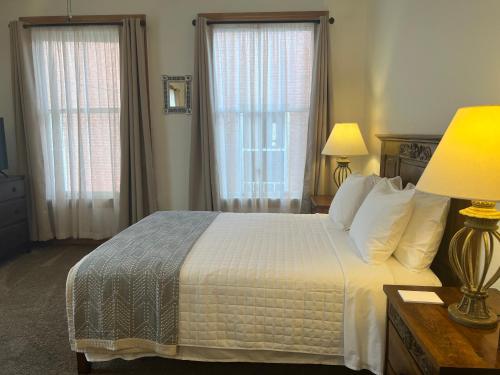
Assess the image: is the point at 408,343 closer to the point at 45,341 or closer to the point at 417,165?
the point at 417,165

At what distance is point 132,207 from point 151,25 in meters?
1.96

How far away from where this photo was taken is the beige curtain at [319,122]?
3.57 m

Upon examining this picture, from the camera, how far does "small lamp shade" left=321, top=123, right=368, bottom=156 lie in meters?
3.11

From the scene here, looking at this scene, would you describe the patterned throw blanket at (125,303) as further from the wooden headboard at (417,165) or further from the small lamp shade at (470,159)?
the wooden headboard at (417,165)

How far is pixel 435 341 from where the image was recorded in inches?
42.6

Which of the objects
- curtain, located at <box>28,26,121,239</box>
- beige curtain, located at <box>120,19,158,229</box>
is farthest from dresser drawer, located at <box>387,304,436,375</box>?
curtain, located at <box>28,26,121,239</box>

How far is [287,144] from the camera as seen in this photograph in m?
3.81

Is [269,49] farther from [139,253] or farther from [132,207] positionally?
[139,253]

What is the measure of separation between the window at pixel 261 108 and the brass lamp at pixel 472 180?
2.66 meters

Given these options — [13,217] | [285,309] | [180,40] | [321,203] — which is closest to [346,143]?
[321,203]

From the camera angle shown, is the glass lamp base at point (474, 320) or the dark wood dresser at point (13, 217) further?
the dark wood dresser at point (13, 217)

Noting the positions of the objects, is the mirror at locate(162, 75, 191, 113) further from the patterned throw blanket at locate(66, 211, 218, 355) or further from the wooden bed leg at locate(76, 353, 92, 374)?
the wooden bed leg at locate(76, 353, 92, 374)

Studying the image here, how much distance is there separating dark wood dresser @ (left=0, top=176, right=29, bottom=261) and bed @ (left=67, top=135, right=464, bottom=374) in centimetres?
224

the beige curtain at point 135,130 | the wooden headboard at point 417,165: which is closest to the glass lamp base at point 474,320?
the wooden headboard at point 417,165
